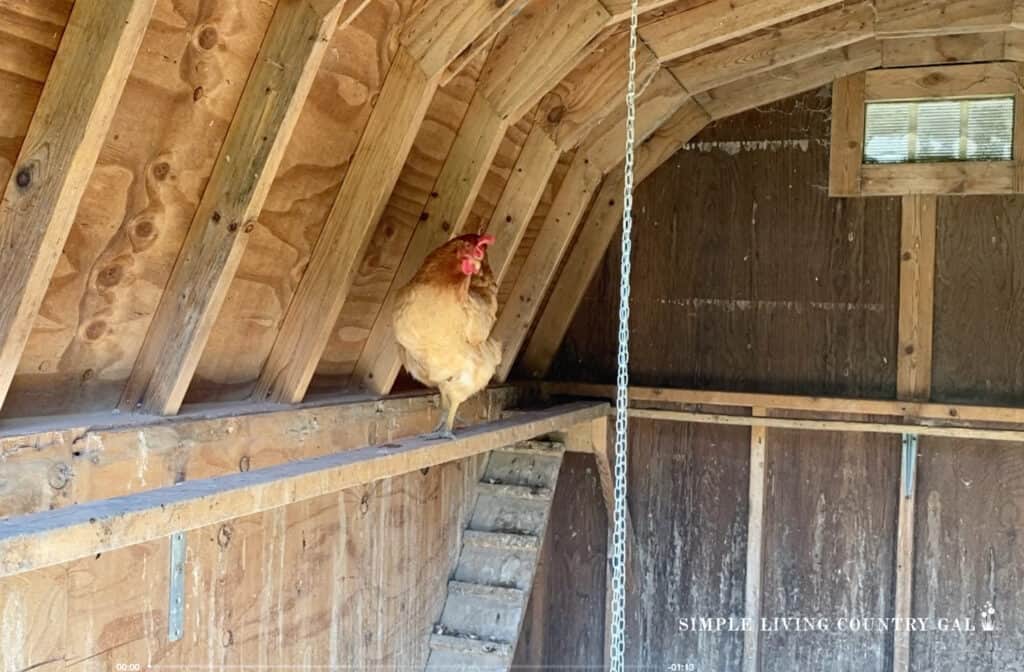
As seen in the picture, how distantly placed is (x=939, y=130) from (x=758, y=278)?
0.90 metres

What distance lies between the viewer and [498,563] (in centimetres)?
327

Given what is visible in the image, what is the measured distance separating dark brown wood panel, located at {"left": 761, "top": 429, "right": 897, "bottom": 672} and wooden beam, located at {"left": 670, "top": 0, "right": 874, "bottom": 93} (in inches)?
60.9

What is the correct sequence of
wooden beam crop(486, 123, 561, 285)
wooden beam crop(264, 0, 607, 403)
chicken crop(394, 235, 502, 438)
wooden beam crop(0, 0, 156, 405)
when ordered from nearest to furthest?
wooden beam crop(0, 0, 156, 405) → wooden beam crop(264, 0, 607, 403) → chicken crop(394, 235, 502, 438) → wooden beam crop(486, 123, 561, 285)

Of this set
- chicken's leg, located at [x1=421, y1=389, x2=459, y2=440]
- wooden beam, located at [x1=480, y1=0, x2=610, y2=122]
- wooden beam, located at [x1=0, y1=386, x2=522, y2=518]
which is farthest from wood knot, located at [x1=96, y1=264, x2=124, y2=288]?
wooden beam, located at [x1=480, y1=0, x2=610, y2=122]

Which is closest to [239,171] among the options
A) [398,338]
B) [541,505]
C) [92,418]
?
[92,418]

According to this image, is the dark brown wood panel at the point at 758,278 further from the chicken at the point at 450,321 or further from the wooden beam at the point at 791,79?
the chicken at the point at 450,321

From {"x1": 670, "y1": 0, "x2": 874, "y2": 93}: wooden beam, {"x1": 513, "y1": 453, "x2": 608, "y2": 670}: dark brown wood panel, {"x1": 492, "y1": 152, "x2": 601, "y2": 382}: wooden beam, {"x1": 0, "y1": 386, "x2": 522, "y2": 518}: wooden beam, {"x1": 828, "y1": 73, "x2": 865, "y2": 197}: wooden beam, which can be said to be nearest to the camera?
{"x1": 0, "y1": 386, "x2": 522, "y2": 518}: wooden beam

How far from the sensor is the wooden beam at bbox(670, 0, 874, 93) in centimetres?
294

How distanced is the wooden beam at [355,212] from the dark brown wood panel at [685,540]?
7.35ft

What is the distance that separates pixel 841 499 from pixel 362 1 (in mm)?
2957

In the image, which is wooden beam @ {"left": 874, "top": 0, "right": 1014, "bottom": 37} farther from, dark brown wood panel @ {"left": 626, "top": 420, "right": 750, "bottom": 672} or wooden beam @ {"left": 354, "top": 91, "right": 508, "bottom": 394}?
dark brown wood panel @ {"left": 626, "top": 420, "right": 750, "bottom": 672}

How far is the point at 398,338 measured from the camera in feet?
7.57

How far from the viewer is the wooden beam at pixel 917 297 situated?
3.59 m

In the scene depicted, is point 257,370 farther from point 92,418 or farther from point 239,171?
point 239,171
